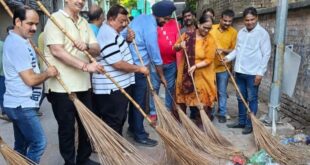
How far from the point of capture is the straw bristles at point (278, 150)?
3702mm

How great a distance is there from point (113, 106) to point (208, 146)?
107 cm

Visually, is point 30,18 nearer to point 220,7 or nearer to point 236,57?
point 236,57

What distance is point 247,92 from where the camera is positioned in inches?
185

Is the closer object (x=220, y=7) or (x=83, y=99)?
(x=83, y=99)

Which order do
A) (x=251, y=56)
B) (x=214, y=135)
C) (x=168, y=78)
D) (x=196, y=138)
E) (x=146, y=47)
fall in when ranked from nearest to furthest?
(x=196, y=138), (x=214, y=135), (x=146, y=47), (x=251, y=56), (x=168, y=78)

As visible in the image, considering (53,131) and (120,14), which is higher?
(120,14)

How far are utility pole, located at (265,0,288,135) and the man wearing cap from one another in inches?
55.7

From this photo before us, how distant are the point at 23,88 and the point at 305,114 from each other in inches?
154

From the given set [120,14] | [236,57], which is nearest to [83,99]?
[120,14]

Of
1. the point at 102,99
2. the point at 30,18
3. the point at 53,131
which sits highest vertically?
the point at 30,18

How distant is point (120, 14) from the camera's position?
11.8 ft

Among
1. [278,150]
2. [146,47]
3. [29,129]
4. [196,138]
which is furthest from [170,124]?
[29,129]

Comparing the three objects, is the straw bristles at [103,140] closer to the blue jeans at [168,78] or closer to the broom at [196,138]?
the broom at [196,138]

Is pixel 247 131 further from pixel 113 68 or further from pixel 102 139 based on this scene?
pixel 102 139
